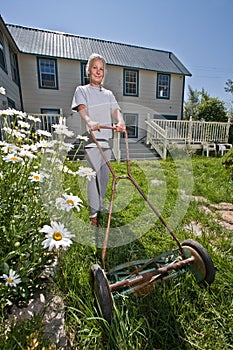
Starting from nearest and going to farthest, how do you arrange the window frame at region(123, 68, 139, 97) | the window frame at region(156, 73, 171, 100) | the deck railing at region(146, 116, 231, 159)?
the deck railing at region(146, 116, 231, 159) < the window frame at region(123, 68, 139, 97) < the window frame at region(156, 73, 171, 100)

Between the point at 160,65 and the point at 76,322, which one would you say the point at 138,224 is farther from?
the point at 160,65

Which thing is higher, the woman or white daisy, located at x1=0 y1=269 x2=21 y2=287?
the woman

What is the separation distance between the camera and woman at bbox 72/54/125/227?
6.52 feet

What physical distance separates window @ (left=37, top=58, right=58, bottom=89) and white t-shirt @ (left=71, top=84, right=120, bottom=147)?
328 inches

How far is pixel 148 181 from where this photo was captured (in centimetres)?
440

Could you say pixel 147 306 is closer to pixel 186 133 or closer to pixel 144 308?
pixel 144 308

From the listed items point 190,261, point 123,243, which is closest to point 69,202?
point 190,261

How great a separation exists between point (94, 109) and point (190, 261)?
1663mm

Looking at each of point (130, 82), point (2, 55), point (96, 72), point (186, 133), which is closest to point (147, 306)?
point (96, 72)

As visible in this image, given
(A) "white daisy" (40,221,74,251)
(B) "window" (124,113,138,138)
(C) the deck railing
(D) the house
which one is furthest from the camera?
(B) "window" (124,113,138,138)

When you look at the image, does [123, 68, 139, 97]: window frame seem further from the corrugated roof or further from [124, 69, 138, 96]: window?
the corrugated roof

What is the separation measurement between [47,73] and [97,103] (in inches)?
336

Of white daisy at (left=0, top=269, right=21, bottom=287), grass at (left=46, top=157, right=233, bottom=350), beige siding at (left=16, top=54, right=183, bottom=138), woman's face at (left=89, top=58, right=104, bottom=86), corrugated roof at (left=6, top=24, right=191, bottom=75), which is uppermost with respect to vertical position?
corrugated roof at (left=6, top=24, right=191, bottom=75)

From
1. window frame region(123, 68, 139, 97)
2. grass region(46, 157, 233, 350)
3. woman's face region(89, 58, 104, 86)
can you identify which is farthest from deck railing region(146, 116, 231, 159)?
grass region(46, 157, 233, 350)
